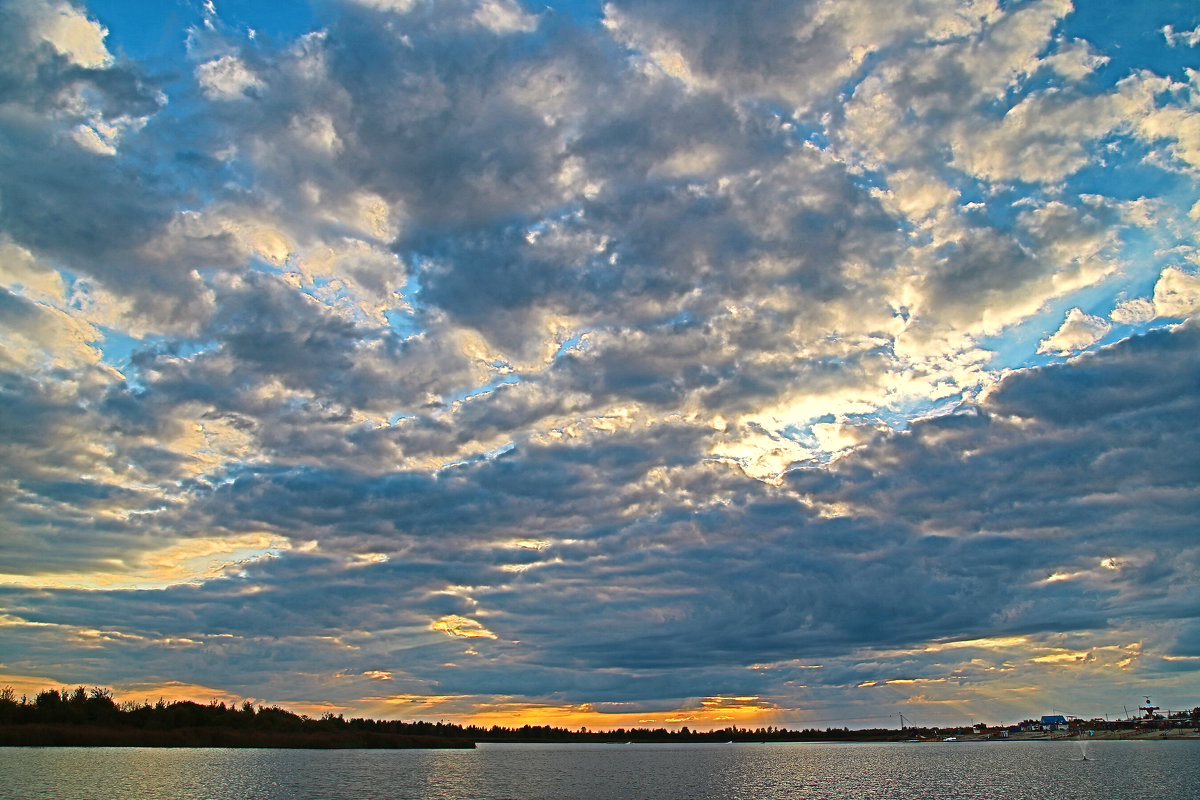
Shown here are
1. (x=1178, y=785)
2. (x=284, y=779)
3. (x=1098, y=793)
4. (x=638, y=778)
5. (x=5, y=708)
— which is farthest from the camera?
(x=5, y=708)

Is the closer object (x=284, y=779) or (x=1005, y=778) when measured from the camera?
(x=284, y=779)

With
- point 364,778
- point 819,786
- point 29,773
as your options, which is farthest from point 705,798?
point 29,773

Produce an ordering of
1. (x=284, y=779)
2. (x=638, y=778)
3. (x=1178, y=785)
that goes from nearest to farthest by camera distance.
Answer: (x=1178, y=785), (x=284, y=779), (x=638, y=778)

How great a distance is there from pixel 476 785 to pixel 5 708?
13860 centimetres

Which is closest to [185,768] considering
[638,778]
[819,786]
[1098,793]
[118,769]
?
[118,769]

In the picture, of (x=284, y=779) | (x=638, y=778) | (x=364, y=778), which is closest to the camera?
(x=284, y=779)

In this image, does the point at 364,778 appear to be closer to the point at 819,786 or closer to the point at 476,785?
the point at 476,785

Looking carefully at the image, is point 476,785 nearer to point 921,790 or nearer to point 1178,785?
point 921,790

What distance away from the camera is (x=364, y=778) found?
153 meters

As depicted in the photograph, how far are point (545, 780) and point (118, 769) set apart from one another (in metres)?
78.8

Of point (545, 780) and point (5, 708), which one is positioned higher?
point (5, 708)

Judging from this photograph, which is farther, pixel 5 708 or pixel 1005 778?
pixel 5 708

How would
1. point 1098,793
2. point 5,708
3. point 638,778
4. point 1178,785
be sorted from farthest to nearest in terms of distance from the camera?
point 5,708
point 638,778
point 1178,785
point 1098,793

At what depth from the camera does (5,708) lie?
197 m
